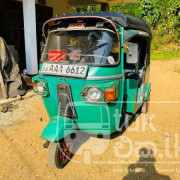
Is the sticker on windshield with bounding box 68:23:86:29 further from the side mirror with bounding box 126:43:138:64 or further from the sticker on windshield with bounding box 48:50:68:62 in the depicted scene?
the side mirror with bounding box 126:43:138:64

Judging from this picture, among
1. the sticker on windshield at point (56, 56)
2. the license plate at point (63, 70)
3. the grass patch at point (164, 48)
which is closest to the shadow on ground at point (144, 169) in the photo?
the license plate at point (63, 70)

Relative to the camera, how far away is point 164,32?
55.5 feet

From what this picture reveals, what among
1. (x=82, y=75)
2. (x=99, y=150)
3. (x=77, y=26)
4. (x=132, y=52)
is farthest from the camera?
(x=99, y=150)

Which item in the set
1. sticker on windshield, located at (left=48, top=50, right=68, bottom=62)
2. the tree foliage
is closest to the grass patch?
the tree foliage

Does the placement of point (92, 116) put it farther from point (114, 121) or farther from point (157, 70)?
point (157, 70)

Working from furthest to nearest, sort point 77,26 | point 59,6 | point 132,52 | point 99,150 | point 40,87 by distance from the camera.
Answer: point 59,6
point 99,150
point 40,87
point 77,26
point 132,52

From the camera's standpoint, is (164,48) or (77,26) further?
(164,48)

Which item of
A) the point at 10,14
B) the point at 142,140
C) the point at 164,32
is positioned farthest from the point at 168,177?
the point at 164,32

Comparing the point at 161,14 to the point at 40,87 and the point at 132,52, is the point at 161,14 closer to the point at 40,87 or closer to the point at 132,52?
the point at 132,52

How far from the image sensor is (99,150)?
11.4 feet

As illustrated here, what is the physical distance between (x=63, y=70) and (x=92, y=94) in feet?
1.80

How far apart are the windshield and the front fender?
0.89 metres

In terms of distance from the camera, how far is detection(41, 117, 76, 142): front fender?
9.09ft

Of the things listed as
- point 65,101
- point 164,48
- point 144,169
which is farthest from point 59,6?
point 144,169
